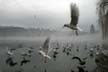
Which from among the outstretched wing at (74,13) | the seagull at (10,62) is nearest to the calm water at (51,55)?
the seagull at (10,62)

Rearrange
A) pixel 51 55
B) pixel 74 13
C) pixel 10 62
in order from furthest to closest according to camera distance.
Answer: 1. pixel 51 55
2. pixel 10 62
3. pixel 74 13

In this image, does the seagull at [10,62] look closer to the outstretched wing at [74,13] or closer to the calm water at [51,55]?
the calm water at [51,55]

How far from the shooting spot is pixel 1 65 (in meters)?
11.6

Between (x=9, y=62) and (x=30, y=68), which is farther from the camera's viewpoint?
(x=9, y=62)

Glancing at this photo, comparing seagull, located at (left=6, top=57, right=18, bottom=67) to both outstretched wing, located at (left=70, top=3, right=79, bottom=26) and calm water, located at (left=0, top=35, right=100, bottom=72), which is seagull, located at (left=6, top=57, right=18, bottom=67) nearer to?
calm water, located at (left=0, top=35, right=100, bottom=72)

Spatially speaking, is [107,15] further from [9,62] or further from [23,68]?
[9,62]

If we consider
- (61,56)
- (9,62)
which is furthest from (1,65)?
(61,56)

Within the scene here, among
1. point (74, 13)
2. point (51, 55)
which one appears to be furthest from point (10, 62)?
point (74, 13)

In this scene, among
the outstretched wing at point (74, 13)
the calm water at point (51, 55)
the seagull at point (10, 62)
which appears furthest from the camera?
the seagull at point (10, 62)

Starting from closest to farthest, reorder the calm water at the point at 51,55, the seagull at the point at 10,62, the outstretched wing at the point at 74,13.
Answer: the outstretched wing at the point at 74,13, the calm water at the point at 51,55, the seagull at the point at 10,62

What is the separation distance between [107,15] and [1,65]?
7.05 m

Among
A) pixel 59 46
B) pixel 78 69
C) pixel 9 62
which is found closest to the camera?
pixel 78 69

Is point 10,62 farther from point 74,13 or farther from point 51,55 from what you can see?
point 74,13

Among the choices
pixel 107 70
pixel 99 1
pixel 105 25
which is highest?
pixel 99 1
